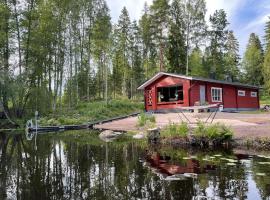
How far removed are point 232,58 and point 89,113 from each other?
103 ft

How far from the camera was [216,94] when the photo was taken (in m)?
26.3

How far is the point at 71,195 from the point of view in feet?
17.9

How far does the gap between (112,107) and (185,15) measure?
13.6 m

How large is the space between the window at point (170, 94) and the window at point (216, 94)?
2702 millimetres

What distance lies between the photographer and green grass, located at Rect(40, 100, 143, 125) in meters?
22.7

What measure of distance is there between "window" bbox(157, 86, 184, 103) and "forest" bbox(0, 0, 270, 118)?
624 centimetres

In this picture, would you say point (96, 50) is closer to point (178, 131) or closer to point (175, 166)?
point (178, 131)

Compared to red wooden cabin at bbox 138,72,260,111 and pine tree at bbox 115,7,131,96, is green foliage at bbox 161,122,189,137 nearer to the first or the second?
red wooden cabin at bbox 138,72,260,111

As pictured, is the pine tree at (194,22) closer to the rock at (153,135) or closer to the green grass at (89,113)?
the green grass at (89,113)

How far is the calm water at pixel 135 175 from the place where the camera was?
17.9ft

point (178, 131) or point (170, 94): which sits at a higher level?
point (170, 94)

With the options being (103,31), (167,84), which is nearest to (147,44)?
(103,31)

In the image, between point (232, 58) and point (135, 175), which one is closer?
point (135, 175)

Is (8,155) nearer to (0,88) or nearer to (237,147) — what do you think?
(237,147)
